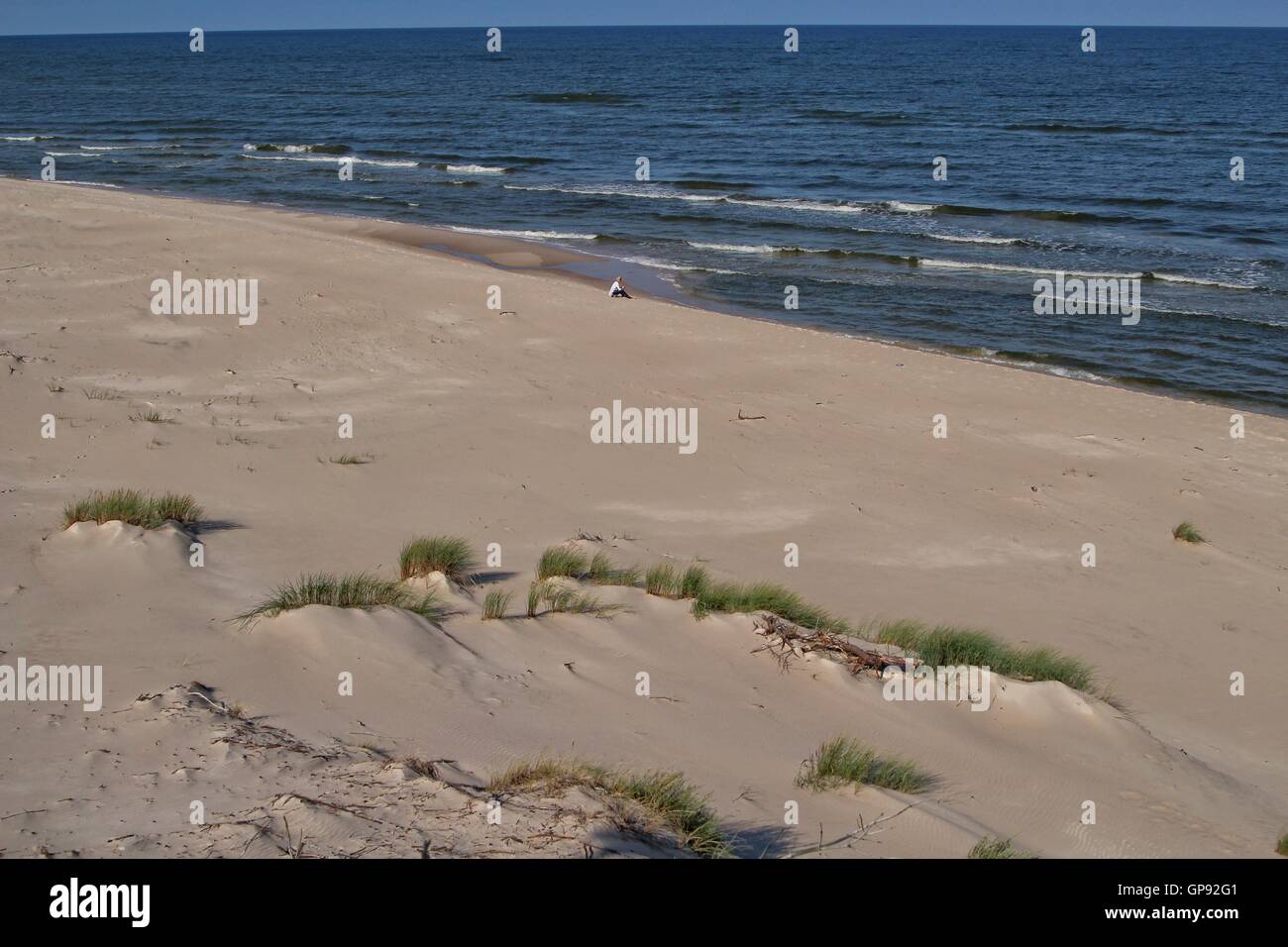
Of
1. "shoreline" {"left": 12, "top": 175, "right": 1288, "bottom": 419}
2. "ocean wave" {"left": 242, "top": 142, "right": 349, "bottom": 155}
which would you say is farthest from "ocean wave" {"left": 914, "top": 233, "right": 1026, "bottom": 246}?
"ocean wave" {"left": 242, "top": 142, "right": 349, "bottom": 155}

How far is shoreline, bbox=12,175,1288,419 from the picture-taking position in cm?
1616

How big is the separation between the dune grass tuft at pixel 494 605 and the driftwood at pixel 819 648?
1.66 m

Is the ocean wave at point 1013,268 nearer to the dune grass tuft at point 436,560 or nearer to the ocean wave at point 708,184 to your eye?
the ocean wave at point 708,184

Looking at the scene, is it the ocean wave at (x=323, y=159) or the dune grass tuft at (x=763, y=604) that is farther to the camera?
the ocean wave at (x=323, y=159)

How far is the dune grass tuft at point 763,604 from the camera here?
7.46 metres

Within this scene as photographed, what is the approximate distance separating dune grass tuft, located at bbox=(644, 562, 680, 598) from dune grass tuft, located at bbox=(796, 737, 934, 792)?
84.2 inches

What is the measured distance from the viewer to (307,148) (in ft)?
135

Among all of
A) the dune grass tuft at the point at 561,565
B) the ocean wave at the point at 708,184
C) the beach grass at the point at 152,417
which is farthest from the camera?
the ocean wave at the point at 708,184

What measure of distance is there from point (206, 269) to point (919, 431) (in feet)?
36.2
